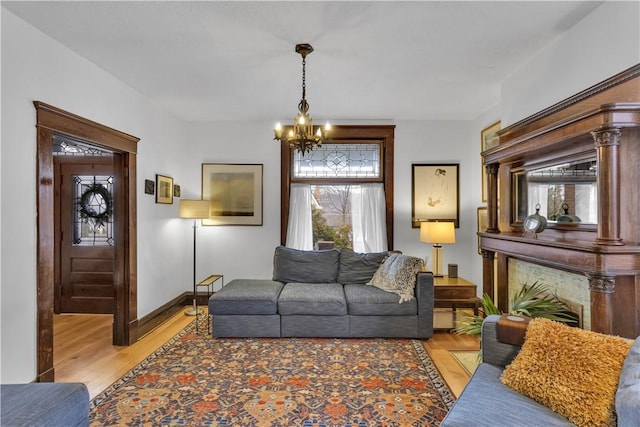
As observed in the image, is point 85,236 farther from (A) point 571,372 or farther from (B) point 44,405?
(A) point 571,372

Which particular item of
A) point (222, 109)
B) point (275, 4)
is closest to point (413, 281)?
point (275, 4)

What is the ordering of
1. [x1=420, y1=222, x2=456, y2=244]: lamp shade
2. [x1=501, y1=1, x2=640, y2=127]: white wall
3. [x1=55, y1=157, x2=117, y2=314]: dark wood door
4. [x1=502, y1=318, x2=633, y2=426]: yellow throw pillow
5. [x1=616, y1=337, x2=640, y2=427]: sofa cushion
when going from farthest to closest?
[x1=55, y1=157, x2=117, y2=314]: dark wood door, [x1=420, y1=222, x2=456, y2=244]: lamp shade, [x1=501, y1=1, x2=640, y2=127]: white wall, [x1=502, y1=318, x2=633, y2=426]: yellow throw pillow, [x1=616, y1=337, x2=640, y2=427]: sofa cushion

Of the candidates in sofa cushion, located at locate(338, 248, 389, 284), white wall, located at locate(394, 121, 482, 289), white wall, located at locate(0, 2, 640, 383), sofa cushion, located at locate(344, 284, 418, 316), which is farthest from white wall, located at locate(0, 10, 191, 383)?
white wall, located at locate(394, 121, 482, 289)

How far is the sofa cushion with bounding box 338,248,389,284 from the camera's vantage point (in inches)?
163

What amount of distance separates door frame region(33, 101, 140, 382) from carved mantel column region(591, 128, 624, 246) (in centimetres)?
374

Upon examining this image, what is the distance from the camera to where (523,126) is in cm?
300

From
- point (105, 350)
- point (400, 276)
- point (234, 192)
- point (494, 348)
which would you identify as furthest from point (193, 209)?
point (494, 348)

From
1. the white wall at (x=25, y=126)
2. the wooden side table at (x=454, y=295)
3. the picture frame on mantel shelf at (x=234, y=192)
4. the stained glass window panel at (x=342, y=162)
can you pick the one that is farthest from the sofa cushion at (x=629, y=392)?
the picture frame on mantel shelf at (x=234, y=192)

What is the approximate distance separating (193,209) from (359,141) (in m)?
2.54

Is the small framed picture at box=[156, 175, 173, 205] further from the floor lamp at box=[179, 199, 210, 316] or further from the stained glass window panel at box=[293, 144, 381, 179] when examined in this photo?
the stained glass window panel at box=[293, 144, 381, 179]

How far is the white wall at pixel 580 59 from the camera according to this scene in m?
2.00

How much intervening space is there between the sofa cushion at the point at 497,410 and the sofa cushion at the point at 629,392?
21 cm

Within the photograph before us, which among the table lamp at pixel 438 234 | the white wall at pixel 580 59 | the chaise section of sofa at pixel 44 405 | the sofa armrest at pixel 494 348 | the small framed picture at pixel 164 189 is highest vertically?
the white wall at pixel 580 59

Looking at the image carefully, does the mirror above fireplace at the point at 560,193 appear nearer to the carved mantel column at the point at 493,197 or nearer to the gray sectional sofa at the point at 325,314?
the carved mantel column at the point at 493,197
